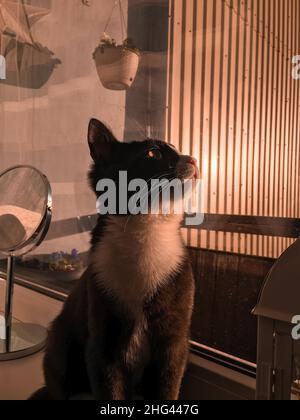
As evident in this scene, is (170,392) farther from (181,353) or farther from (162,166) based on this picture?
(162,166)

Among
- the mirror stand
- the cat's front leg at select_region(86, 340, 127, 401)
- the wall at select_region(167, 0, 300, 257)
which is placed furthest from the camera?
the mirror stand

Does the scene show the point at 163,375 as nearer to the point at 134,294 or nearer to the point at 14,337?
the point at 134,294

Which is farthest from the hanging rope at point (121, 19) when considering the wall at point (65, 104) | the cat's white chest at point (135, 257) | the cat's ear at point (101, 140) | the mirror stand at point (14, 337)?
the mirror stand at point (14, 337)

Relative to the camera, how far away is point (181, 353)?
60 centimetres

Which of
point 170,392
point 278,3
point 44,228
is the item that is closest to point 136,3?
point 278,3

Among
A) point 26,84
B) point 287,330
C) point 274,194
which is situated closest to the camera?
point 287,330

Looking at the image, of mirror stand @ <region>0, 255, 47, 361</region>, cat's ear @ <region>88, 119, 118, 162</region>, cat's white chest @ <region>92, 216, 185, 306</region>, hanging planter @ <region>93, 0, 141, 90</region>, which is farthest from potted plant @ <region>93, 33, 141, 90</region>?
mirror stand @ <region>0, 255, 47, 361</region>

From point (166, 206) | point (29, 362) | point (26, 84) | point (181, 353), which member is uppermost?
point (26, 84)

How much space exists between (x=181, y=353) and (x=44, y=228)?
0.45m

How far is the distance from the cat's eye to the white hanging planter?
272 millimetres

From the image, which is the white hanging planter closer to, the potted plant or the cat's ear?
the potted plant

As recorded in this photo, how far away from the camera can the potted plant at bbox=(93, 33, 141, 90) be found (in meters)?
0.78

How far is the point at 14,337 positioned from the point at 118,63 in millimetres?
772

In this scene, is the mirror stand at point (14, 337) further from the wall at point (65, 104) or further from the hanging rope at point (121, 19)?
the hanging rope at point (121, 19)
